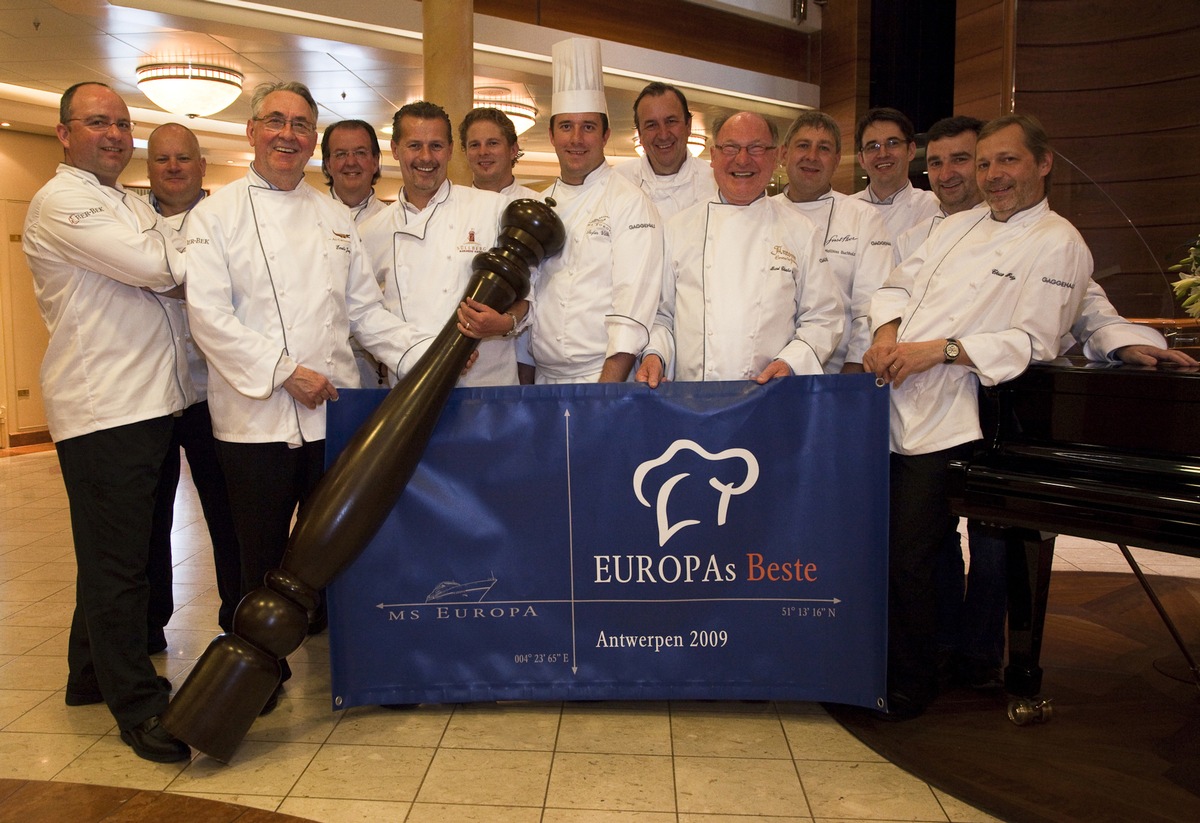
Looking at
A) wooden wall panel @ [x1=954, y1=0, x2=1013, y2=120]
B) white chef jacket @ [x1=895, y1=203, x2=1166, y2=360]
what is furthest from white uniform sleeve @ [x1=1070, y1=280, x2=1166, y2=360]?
wooden wall panel @ [x1=954, y1=0, x2=1013, y2=120]

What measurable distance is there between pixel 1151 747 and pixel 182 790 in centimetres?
243

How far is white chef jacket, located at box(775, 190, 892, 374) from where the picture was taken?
306cm

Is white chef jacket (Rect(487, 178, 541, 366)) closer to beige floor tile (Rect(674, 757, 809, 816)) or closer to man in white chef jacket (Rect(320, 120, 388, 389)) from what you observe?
man in white chef jacket (Rect(320, 120, 388, 389))

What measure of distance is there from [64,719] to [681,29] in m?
7.37

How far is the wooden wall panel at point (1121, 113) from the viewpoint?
19.2 feet

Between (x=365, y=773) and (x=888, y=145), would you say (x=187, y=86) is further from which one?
(x=365, y=773)

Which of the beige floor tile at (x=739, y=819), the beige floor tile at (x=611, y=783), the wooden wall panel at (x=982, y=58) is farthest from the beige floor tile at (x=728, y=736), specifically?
the wooden wall panel at (x=982, y=58)

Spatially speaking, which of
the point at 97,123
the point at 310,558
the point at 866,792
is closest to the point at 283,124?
the point at 97,123

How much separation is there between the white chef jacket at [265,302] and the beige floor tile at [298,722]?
0.78 meters

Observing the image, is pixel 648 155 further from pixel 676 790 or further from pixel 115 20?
pixel 115 20

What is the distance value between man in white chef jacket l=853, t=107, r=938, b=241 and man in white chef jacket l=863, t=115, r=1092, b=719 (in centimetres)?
85

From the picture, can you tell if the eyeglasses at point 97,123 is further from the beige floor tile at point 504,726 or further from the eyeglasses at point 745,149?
the beige floor tile at point 504,726

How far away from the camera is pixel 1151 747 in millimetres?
2506

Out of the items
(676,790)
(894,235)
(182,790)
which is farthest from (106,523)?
(894,235)
